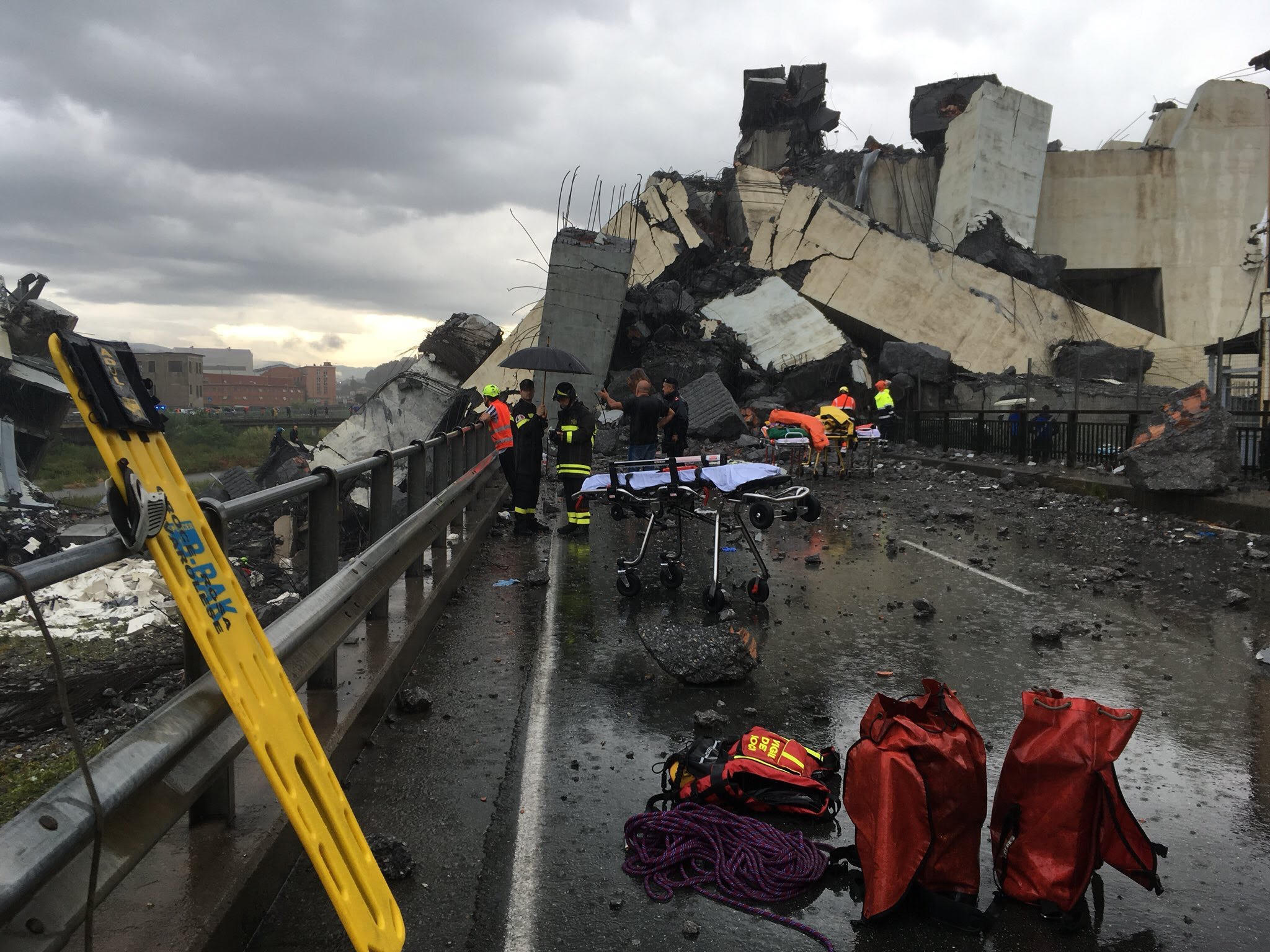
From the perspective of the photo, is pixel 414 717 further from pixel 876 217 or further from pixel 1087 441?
pixel 876 217

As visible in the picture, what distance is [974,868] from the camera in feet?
10.5

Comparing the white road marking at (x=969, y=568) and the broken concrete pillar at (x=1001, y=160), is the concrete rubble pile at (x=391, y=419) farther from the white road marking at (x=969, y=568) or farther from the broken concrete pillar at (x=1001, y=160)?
the broken concrete pillar at (x=1001, y=160)

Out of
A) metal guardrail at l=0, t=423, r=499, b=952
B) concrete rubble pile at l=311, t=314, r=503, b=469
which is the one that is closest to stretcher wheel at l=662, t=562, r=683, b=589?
metal guardrail at l=0, t=423, r=499, b=952

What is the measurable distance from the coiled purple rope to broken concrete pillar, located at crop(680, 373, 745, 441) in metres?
21.9

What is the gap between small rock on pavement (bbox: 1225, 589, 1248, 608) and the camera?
8.17 meters

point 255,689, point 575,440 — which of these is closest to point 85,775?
point 255,689

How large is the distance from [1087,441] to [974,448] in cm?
416

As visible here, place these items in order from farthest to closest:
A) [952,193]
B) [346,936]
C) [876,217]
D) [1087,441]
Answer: [876,217] < [952,193] < [1087,441] < [346,936]

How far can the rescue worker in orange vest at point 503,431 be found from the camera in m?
12.0

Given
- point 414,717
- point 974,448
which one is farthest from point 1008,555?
point 974,448

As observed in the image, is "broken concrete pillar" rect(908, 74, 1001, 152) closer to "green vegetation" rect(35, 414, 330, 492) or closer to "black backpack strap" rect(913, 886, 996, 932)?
"green vegetation" rect(35, 414, 330, 492)

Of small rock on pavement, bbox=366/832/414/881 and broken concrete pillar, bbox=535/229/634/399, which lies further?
broken concrete pillar, bbox=535/229/634/399

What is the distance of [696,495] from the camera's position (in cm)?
866

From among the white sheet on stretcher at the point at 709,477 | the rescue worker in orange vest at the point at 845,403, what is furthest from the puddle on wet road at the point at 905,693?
the rescue worker in orange vest at the point at 845,403
